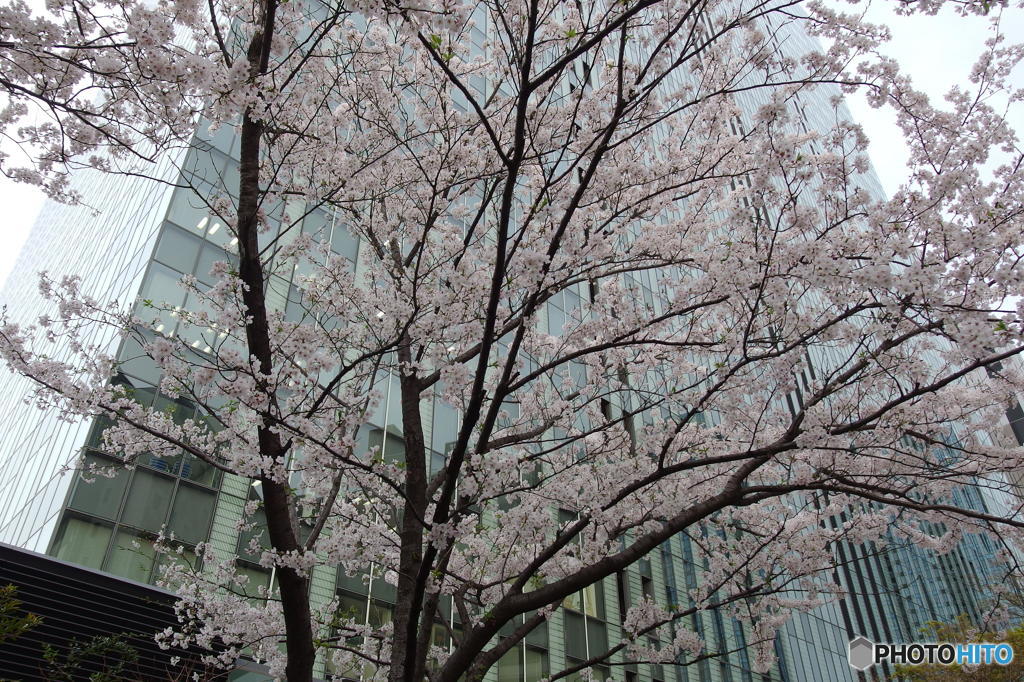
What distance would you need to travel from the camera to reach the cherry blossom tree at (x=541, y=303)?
5.60 m

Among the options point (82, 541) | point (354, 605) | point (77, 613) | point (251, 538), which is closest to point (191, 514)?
point (251, 538)

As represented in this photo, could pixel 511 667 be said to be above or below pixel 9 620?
above

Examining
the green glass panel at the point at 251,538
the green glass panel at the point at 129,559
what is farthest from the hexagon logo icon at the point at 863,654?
the green glass panel at the point at 129,559

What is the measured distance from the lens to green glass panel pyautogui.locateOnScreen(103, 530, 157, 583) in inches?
438

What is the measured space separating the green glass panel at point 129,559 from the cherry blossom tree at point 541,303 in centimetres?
260

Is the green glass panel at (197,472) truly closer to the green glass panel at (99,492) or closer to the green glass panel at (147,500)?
the green glass panel at (147,500)

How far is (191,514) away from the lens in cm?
1233

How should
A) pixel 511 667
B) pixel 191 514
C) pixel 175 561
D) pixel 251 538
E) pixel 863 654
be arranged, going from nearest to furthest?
pixel 175 561
pixel 191 514
pixel 251 538
pixel 511 667
pixel 863 654

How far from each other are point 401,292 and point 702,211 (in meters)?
4.89

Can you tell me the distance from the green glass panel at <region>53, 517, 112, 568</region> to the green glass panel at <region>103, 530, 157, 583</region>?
0.16m

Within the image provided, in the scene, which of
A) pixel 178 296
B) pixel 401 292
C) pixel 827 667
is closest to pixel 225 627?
pixel 401 292

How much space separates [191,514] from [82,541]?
1.72m

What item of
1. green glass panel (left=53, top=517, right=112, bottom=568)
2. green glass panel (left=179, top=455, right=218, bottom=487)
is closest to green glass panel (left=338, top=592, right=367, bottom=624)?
Result: green glass panel (left=179, top=455, right=218, bottom=487)

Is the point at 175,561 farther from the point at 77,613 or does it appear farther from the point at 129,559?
the point at 77,613
